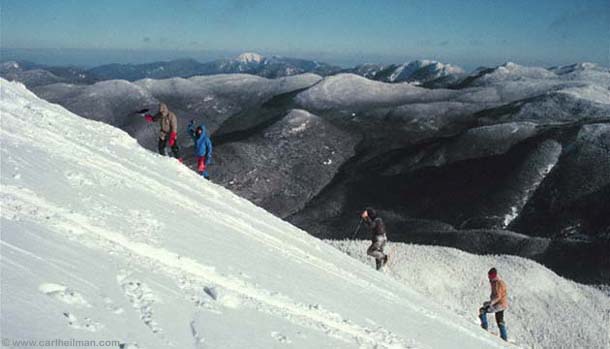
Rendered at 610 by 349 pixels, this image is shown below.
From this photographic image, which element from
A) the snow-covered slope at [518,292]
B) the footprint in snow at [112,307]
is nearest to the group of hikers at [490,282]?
the snow-covered slope at [518,292]

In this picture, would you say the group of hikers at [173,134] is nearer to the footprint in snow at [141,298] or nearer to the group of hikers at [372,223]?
the group of hikers at [372,223]

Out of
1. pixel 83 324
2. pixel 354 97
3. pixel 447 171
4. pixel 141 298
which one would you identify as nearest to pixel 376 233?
pixel 141 298

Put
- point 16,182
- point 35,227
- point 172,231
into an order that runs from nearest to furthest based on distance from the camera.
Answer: point 35,227, point 16,182, point 172,231

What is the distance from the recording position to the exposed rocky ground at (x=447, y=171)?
76.2 meters

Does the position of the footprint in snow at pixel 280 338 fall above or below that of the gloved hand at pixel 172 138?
above

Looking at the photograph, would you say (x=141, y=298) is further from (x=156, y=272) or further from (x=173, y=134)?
(x=173, y=134)

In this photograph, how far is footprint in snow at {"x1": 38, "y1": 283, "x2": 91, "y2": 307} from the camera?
722cm

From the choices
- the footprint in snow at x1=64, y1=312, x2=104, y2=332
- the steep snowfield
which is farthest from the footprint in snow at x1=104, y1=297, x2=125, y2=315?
the footprint in snow at x1=64, y1=312, x2=104, y2=332

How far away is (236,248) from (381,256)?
1334 centimetres

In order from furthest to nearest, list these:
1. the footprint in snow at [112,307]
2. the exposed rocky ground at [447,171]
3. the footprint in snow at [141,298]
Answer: the exposed rocky ground at [447,171], the footprint in snow at [141,298], the footprint in snow at [112,307]

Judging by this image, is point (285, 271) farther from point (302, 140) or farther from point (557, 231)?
point (302, 140)

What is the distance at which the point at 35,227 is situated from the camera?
960 cm

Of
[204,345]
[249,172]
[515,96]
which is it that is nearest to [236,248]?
[204,345]

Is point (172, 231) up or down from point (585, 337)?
up
